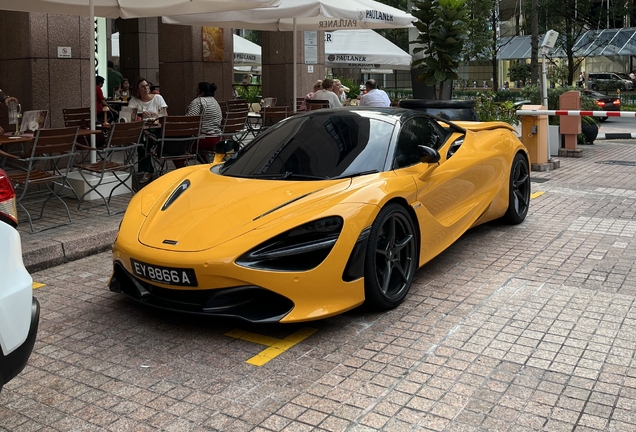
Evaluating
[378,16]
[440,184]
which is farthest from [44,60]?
[440,184]

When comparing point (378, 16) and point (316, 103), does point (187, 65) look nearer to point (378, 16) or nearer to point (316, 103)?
point (316, 103)

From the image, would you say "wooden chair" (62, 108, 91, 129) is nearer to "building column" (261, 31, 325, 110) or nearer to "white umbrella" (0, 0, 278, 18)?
"white umbrella" (0, 0, 278, 18)

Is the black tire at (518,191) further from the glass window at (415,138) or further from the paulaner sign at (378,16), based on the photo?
the paulaner sign at (378,16)

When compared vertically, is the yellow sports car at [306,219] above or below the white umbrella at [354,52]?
below

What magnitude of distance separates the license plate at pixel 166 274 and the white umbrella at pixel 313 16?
6549mm

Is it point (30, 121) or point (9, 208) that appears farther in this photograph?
point (30, 121)

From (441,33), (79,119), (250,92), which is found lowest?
(79,119)

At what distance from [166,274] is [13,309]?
1.65 metres

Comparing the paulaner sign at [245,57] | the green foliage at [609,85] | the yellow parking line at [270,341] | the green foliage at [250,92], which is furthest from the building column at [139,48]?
the green foliage at [609,85]

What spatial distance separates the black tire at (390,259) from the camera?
4965mm

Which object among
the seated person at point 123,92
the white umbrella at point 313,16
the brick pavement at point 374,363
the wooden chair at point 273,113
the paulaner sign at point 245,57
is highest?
the paulaner sign at point 245,57

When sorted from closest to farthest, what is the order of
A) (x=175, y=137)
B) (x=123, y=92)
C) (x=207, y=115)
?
1. (x=175, y=137)
2. (x=207, y=115)
3. (x=123, y=92)

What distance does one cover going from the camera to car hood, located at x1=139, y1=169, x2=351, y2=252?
189 inches

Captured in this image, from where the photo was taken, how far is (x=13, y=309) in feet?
10.1
